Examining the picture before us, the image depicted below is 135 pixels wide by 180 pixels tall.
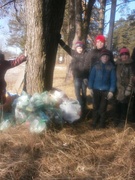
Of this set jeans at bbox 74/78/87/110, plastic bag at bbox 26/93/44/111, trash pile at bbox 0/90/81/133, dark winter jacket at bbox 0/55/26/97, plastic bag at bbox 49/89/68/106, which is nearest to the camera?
trash pile at bbox 0/90/81/133

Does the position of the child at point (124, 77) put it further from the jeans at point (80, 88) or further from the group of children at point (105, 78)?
the jeans at point (80, 88)

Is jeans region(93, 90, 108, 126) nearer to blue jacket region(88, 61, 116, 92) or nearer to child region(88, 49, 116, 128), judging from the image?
child region(88, 49, 116, 128)

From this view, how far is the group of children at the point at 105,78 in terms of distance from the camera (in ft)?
15.8

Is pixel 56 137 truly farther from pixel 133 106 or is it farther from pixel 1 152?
pixel 133 106

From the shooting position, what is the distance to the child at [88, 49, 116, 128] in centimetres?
479

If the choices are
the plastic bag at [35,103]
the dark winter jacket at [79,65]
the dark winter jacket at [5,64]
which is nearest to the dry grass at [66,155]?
the plastic bag at [35,103]

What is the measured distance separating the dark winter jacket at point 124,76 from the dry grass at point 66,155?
34.2 inches

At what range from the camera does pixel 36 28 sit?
4.50 metres

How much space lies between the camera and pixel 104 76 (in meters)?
4.79

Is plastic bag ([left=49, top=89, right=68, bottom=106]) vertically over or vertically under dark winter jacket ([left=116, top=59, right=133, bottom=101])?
under

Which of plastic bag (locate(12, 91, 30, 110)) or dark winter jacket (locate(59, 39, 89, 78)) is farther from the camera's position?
dark winter jacket (locate(59, 39, 89, 78))

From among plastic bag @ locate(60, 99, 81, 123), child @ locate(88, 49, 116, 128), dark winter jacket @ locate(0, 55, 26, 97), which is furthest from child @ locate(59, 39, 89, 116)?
plastic bag @ locate(60, 99, 81, 123)

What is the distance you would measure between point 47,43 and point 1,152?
2110 mm

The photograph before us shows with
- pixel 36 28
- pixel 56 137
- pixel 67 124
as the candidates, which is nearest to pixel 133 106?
pixel 67 124
